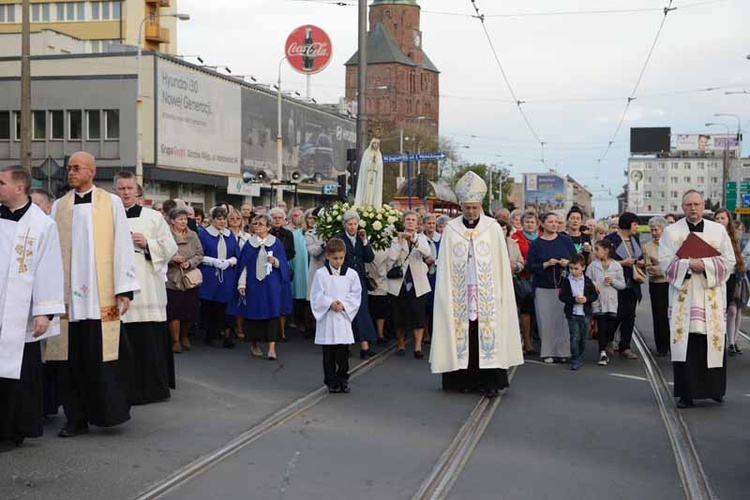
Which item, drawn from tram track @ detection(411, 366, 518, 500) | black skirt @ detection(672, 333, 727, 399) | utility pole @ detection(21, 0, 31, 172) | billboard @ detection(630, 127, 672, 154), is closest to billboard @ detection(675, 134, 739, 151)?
billboard @ detection(630, 127, 672, 154)

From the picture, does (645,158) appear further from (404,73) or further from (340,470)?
(340,470)

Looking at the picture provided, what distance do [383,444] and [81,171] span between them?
10.3 feet

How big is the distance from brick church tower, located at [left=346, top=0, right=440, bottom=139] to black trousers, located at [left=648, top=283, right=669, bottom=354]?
124m

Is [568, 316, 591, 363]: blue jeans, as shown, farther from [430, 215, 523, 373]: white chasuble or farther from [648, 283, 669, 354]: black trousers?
[430, 215, 523, 373]: white chasuble

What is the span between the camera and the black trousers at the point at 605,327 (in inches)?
537

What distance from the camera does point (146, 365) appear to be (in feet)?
31.7

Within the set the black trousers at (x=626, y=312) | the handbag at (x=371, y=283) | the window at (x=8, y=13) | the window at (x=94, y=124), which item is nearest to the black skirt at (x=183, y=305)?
the handbag at (x=371, y=283)

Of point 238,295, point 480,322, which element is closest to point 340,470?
point 480,322

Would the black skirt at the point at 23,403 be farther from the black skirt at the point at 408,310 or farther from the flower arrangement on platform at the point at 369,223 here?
the black skirt at the point at 408,310

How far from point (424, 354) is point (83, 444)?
Answer: 7026 mm

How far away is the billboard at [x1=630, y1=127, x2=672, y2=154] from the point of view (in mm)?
88875

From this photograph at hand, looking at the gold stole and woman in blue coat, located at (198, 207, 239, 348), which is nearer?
the gold stole

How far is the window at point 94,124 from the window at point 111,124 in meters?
0.28

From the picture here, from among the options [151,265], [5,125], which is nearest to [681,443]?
[151,265]
